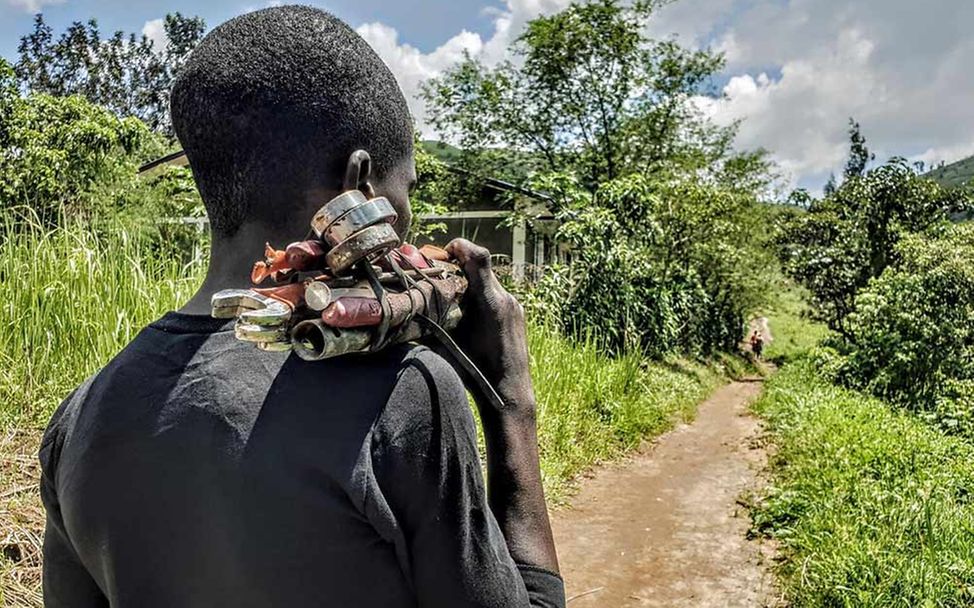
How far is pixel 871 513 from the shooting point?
489 centimetres

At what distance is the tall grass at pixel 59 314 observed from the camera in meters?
3.98

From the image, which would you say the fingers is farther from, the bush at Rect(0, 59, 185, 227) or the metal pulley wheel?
the bush at Rect(0, 59, 185, 227)

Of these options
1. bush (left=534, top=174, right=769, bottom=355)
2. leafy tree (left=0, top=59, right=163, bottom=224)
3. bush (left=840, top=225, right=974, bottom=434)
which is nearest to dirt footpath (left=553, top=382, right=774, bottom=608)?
bush (left=534, top=174, right=769, bottom=355)

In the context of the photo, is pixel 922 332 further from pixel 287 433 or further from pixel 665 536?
pixel 287 433

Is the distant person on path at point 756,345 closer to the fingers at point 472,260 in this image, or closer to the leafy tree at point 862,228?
the leafy tree at point 862,228

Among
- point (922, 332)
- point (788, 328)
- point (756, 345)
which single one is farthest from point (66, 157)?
point (788, 328)

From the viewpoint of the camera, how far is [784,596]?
4.21m

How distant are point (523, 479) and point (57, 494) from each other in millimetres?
584

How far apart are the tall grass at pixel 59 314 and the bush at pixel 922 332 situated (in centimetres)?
912

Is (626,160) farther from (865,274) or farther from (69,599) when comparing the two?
(69,599)

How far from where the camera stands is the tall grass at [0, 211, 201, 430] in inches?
157

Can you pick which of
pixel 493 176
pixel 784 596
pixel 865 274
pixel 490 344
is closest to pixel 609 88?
pixel 493 176

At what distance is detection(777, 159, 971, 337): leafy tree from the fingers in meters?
15.2

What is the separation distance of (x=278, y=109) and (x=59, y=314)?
3861 millimetres
